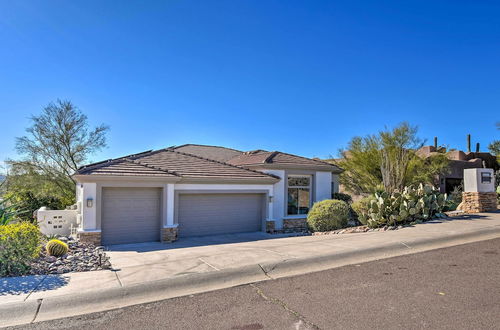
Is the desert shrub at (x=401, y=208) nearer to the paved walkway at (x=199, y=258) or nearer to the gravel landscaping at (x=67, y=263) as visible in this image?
the paved walkway at (x=199, y=258)

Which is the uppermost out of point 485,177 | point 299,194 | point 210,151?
point 210,151

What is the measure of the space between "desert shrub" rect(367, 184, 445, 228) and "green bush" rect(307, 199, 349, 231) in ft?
4.95

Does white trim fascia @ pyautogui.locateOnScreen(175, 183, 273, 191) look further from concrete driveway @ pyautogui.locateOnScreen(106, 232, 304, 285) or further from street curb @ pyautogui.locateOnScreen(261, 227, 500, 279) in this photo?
street curb @ pyautogui.locateOnScreen(261, 227, 500, 279)

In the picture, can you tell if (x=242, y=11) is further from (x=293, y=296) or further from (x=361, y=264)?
(x=293, y=296)

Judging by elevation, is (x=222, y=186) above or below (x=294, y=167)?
below

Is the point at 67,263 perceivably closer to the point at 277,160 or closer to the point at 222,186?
the point at 222,186

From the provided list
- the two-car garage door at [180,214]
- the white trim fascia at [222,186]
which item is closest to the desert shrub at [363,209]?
the white trim fascia at [222,186]

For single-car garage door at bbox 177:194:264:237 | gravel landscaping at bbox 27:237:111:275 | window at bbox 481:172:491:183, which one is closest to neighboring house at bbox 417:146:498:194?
window at bbox 481:172:491:183

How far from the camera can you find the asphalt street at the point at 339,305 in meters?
4.31

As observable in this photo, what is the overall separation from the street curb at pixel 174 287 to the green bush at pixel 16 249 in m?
1.92

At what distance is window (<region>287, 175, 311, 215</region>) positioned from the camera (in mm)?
16875

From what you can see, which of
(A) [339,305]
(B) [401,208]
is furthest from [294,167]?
(A) [339,305]

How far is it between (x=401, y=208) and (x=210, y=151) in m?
13.8

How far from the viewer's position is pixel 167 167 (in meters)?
14.0
